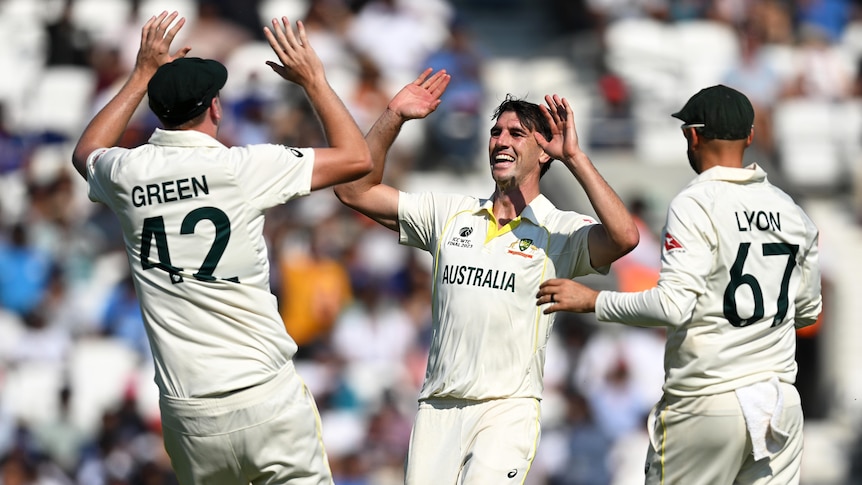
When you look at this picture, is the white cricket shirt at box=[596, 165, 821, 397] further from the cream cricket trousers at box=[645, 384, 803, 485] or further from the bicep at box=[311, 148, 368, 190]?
the bicep at box=[311, 148, 368, 190]

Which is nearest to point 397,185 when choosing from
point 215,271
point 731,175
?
point 731,175

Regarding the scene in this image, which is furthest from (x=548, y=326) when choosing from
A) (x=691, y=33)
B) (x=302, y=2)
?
(x=302, y=2)

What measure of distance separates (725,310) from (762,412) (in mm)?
490

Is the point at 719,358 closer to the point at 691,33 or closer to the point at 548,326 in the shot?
the point at 548,326

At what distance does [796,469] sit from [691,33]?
405 inches

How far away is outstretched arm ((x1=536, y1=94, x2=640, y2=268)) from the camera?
662cm

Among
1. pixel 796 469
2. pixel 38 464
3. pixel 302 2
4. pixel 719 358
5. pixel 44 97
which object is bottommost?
pixel 38 464

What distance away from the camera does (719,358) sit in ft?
21.3

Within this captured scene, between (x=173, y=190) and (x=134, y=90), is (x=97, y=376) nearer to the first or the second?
(x=134, y=90)

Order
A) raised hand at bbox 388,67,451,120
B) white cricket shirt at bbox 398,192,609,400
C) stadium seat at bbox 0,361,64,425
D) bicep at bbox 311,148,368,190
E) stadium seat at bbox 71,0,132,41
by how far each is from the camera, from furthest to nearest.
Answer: stadium seat at bbox 71,0,132,41 → stadium seat at bbox 0,361,64,425 → raised hand at bbox 388,67,451,120 → white cricket shirt at bbox 398,192,609,400 → bicep at bbox 311,148,368,190

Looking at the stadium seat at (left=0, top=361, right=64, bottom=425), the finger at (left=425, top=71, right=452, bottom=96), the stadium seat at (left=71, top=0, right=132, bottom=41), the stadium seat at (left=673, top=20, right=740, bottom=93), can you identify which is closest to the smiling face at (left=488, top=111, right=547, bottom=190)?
the finger at (left=425, top=71, right=452, bottom=96)

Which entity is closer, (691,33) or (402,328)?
(402,328)

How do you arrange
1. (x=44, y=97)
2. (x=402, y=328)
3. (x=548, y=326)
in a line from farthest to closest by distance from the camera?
(x=44, y=97)
(x=402, y=328)
(x=548, y=326)

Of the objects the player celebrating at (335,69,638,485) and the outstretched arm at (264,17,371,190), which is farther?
the player celebrating at (335,69,638,485)
